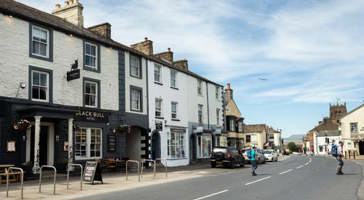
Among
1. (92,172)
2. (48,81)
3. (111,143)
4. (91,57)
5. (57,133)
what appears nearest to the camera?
(92,172)

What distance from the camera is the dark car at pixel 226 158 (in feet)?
101

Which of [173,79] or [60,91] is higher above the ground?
[173,79]

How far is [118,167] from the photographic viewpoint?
2645 centimetres

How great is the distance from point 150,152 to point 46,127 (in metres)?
10.1

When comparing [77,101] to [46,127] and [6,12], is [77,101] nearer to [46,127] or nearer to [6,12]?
[46,127]

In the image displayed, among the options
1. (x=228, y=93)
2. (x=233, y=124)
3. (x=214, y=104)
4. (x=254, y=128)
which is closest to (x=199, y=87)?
(x=214, y=104)

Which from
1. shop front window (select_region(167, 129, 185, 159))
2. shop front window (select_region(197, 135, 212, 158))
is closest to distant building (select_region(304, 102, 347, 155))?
shop front window (select_region(197, 135, 212, 158))

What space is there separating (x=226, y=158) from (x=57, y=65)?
560 inches

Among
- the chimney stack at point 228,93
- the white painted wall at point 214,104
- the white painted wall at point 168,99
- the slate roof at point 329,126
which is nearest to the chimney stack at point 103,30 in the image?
the white painted wall at point 168,99

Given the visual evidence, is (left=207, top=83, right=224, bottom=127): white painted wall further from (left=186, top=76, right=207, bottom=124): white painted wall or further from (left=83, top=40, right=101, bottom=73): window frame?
(left=83, top=40, right=101, bottom=73): window frame

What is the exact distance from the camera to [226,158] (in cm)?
3081

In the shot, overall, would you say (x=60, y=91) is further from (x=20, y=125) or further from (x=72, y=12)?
(x=72, y=12)

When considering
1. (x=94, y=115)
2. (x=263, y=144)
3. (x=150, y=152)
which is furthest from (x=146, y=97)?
(x=263, y=144)

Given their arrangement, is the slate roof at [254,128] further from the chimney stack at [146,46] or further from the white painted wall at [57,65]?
the white painted wall at [57,65]
